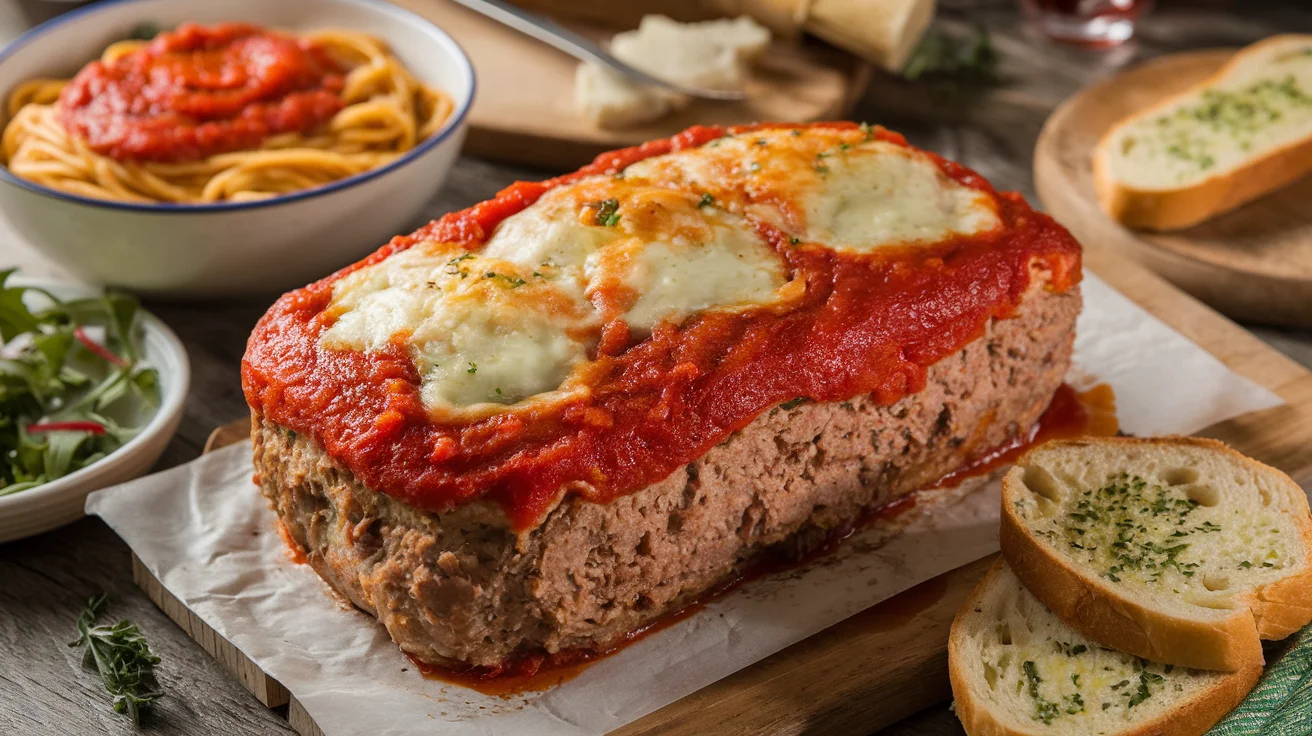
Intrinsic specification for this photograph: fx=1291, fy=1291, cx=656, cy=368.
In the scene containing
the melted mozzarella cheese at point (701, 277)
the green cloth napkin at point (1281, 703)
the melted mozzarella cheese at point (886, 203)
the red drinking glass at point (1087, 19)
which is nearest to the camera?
the green cloth napkin at point (1281, 703)

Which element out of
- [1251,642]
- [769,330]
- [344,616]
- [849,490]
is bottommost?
[344,616]

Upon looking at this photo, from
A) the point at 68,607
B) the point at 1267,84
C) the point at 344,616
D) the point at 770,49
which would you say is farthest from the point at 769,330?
the point at 1267,84

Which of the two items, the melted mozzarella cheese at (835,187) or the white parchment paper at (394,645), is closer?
the white parchment paper at (394,645)

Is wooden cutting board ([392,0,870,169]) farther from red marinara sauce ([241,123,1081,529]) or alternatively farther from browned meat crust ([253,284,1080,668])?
browned meat crust ([253,284,1080,668])

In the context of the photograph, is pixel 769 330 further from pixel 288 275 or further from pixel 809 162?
pixel 288 275

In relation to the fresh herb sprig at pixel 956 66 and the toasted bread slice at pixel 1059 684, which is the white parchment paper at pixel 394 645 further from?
the fresh herb sprig at pixel 956 66

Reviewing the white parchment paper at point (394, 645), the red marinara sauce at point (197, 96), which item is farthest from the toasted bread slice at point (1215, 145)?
the red marinara sauce at point (197, 96)

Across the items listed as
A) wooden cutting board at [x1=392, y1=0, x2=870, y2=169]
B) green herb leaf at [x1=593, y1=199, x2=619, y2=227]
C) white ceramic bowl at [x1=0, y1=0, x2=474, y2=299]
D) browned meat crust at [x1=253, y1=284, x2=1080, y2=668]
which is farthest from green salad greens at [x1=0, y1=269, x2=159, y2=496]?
wooden cutting board at [x1=392, y1=0, x2=870, y2=169]
